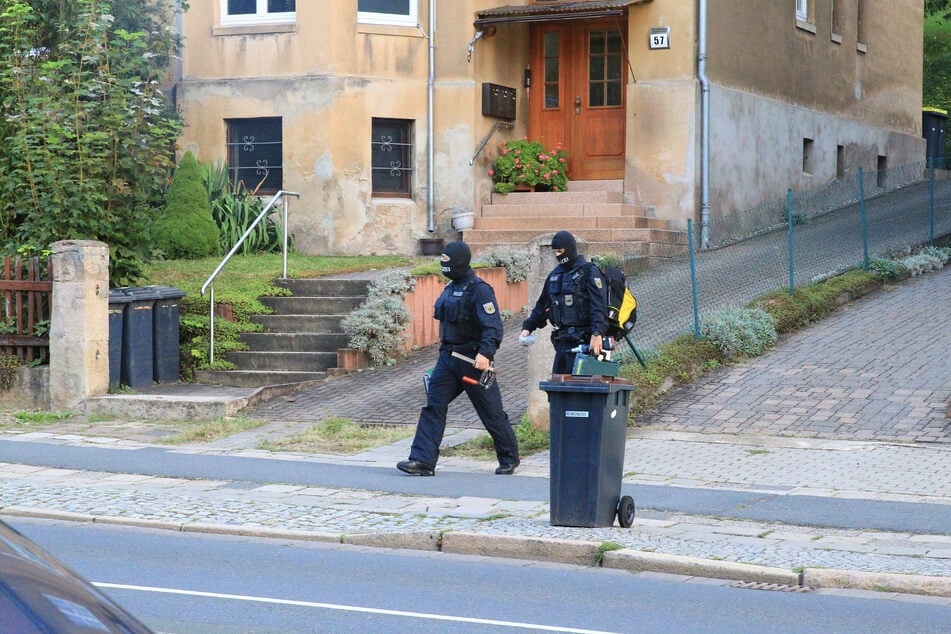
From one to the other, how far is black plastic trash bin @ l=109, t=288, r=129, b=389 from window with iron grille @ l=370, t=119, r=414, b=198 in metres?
7.49

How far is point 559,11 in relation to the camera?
67.8 ft

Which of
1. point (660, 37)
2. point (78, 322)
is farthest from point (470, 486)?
point (660, 37)


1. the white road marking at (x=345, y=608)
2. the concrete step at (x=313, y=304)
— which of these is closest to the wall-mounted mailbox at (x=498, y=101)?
the concrete step at (x=313, y=304)

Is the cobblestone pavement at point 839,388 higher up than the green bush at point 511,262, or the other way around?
the green bush at point 511,262

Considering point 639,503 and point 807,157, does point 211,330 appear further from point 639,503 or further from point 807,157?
point 807,157

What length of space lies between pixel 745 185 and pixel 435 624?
17401 millimetres

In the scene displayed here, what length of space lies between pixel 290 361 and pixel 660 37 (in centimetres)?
897

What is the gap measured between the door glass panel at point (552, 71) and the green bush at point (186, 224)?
6.23m

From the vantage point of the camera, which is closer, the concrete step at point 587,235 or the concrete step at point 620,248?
the concrete step at point 620,248

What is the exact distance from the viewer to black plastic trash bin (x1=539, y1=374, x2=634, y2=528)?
8.23 meters

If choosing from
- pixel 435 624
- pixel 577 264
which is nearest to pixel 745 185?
pixel 577 264

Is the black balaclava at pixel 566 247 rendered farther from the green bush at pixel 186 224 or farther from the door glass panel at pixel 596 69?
the door glass panel at pixel 596 69

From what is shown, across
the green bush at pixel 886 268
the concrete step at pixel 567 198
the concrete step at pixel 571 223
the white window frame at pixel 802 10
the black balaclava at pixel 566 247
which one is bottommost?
the green bush at pixel 886 268

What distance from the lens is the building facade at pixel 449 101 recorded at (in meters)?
21.0
